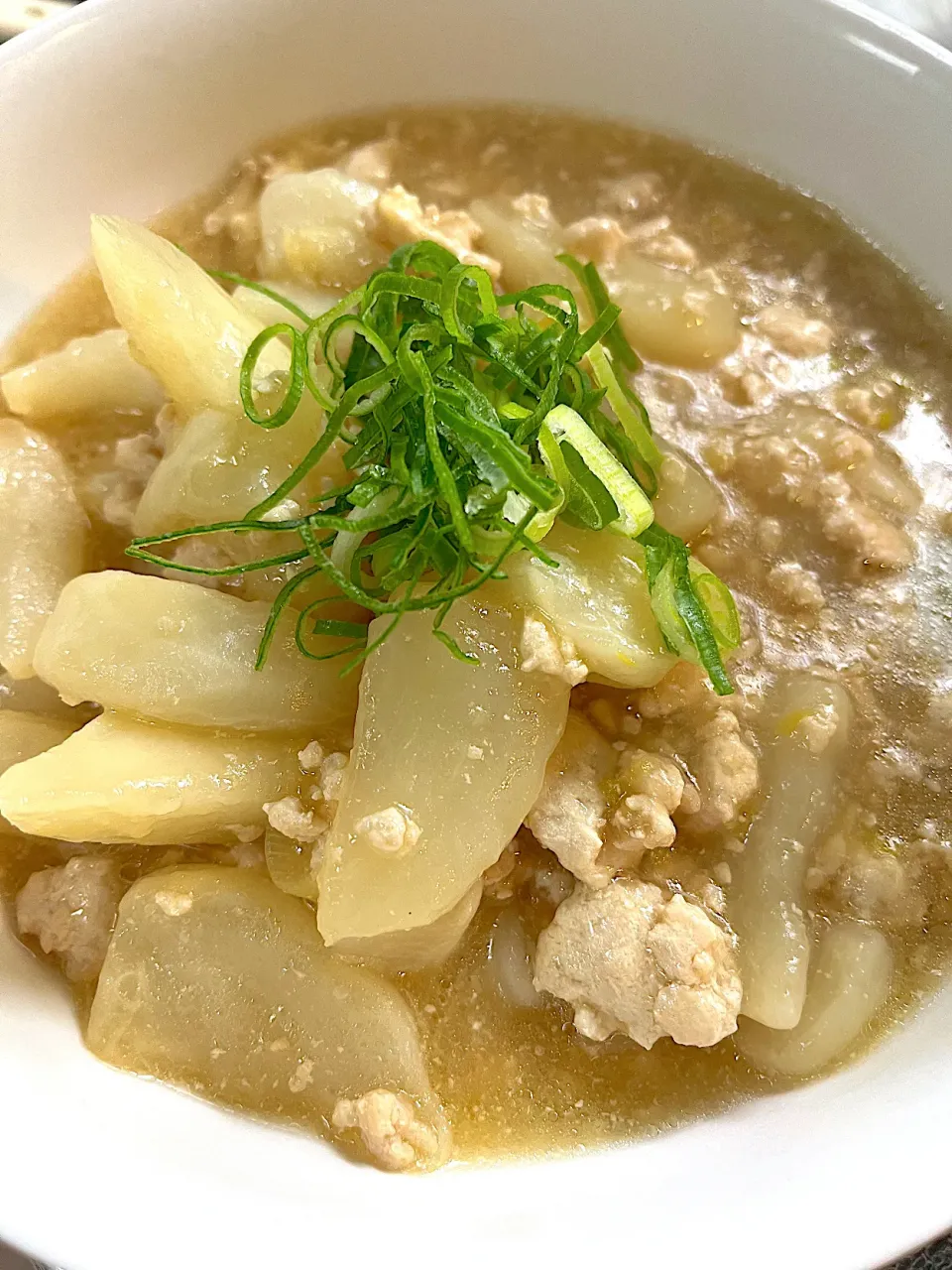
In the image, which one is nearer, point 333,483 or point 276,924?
point 276,924

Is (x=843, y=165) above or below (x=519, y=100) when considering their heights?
above

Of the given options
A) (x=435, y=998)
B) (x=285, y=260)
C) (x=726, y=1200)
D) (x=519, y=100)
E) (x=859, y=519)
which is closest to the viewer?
(x=726, y=1200)

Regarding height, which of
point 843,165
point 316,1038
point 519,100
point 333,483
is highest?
point 843,165

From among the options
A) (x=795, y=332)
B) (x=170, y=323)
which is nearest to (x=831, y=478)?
(x=795, y=332)

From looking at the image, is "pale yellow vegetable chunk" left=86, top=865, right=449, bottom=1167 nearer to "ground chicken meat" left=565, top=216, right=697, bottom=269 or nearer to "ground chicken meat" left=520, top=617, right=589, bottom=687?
"ground chicken meat" left=520, top=617, right=589, bottom=687

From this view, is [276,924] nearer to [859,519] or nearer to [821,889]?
[821,889]

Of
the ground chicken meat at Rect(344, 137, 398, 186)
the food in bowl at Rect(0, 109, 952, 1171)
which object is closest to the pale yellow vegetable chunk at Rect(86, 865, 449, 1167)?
the food in bowl at Rect(0, 109, 952, 1171)

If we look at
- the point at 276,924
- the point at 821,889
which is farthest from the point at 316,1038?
the point at 821,889
